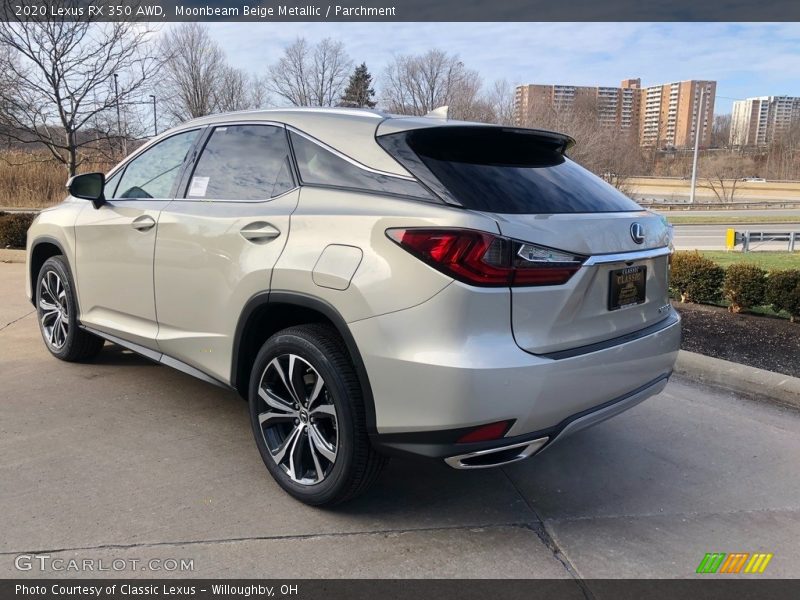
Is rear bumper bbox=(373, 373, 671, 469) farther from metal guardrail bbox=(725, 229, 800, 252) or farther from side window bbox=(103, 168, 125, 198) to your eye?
metal guardrail bbox=(725, 229, 800, 252)

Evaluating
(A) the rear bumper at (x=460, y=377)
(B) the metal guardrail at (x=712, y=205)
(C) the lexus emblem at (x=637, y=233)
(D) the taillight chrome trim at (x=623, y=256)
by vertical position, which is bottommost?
(B) the metal guardrail at (x=712, y=205)

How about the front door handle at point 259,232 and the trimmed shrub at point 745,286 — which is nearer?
the front door handle at point 259,232

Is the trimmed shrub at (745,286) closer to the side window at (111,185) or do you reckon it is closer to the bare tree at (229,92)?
the side window at (111,185)

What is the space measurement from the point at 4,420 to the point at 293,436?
6.80 ft

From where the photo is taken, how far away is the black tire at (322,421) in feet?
8.73

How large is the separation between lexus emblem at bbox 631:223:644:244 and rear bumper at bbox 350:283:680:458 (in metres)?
0.59

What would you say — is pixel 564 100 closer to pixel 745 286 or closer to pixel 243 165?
pixel 745 286

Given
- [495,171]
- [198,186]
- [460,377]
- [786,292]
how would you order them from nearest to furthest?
[460,377] < [495,171] < [198,186] < [786,292]

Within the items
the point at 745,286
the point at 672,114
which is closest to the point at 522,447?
the point at 745,286

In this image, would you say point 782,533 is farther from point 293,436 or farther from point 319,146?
point 319,146

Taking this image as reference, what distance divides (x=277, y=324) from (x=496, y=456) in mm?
1280

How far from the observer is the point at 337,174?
2930mm

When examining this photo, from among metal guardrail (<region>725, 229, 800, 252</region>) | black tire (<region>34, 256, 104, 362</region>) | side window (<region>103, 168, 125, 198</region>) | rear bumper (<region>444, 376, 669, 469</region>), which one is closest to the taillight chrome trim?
rear bumper (<region>444, 376, 669, 469</region>)

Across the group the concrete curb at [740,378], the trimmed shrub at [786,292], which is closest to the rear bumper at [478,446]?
the concrete curb at [740,378]
